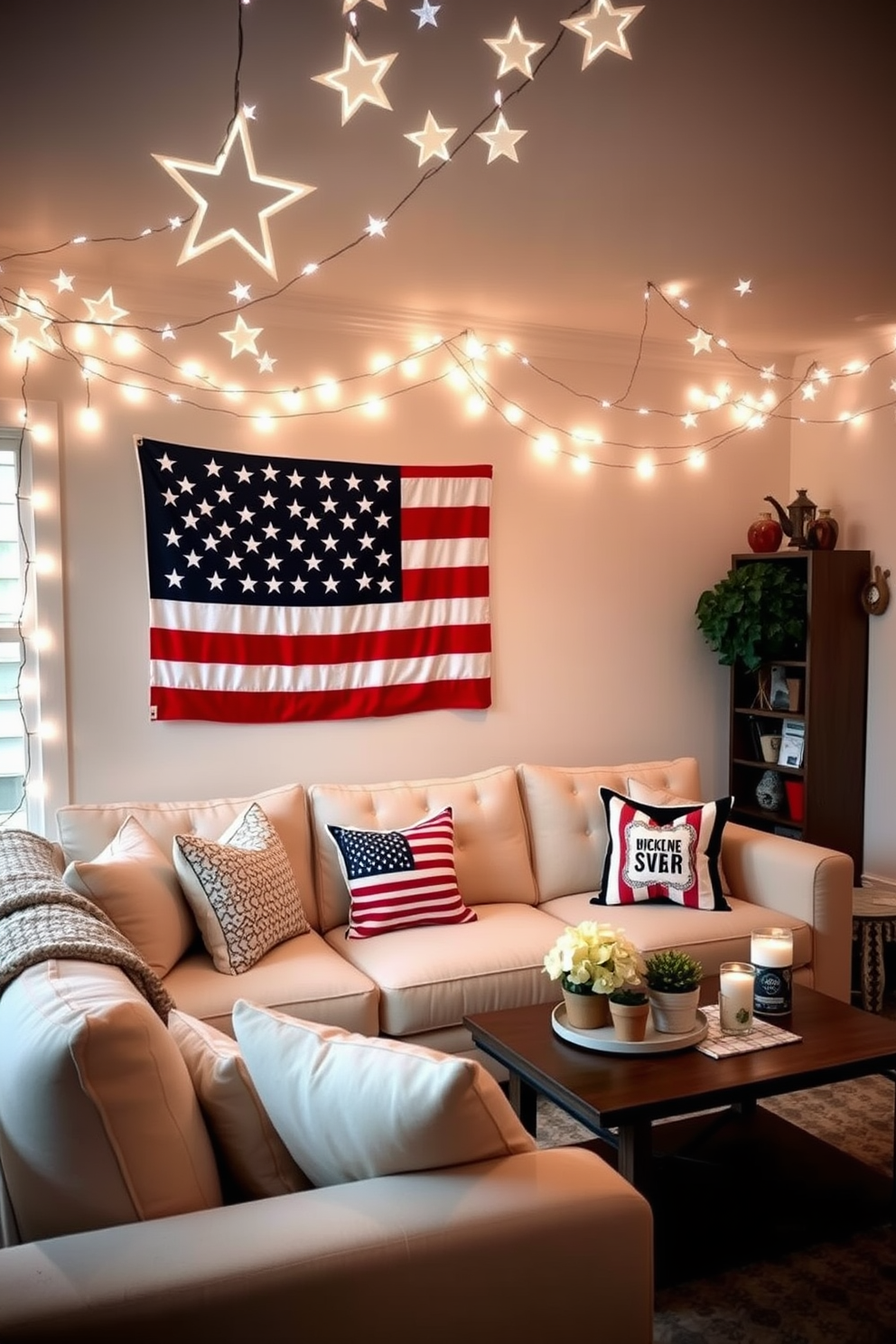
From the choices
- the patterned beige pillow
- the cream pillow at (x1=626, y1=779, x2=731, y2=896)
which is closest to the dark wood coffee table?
the patterned beige pillow

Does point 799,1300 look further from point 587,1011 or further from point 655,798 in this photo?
point 655,798

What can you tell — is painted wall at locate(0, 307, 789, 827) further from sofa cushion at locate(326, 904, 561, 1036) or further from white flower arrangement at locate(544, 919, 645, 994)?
white flower arrangement at locate(544, 919, 645, 994)

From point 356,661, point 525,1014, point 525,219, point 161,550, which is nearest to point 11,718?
point 161,550

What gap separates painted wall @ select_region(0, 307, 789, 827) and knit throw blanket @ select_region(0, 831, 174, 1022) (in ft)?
4.71

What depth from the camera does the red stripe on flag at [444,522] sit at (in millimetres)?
4051

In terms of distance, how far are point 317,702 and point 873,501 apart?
94.8 inches

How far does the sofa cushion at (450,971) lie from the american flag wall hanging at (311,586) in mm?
1009

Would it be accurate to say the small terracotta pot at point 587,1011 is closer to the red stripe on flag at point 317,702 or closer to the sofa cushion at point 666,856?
the sofa cushion at point 666,856

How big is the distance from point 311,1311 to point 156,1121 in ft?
0.99

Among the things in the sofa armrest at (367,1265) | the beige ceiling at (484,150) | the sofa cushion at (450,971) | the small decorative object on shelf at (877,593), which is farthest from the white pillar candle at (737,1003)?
the small decorative object on shelf at (877,593)

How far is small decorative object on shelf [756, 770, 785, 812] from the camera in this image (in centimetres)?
446

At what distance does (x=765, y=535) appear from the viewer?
452 cm

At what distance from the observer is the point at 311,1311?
1.26m

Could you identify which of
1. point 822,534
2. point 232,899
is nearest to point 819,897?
point 822,534
